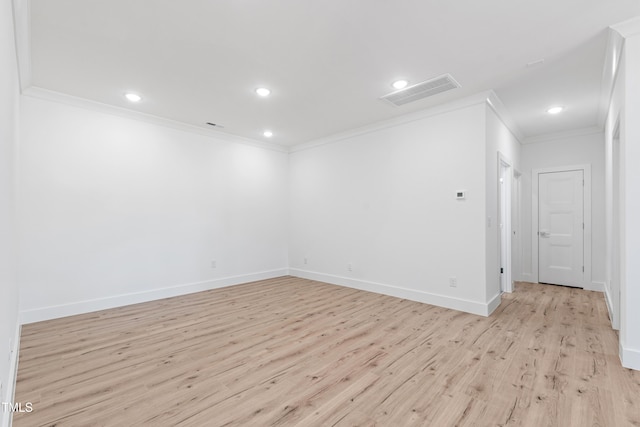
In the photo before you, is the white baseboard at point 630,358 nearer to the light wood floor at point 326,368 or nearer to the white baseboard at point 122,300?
the light wood floor at point 326,368

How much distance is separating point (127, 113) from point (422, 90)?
4.03 metres

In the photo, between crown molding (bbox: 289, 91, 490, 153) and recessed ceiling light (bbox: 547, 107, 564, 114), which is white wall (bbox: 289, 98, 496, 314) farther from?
recessed ceiling light (bbox: 547, 107, 564, 114)

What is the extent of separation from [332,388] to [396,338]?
1111 mm

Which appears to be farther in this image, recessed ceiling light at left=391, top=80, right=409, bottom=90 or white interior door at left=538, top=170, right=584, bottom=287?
white interior door at left=538, top=170, right=584, bottom=287

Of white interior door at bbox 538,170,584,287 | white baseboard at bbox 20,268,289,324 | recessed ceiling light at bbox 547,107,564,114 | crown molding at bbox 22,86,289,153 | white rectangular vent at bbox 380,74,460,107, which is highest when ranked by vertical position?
white rectangular vent at bbox 380,74,460,107

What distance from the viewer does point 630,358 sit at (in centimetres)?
239

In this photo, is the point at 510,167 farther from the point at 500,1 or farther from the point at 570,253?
the point at 500,1

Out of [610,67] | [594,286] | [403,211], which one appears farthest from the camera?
[594,286]

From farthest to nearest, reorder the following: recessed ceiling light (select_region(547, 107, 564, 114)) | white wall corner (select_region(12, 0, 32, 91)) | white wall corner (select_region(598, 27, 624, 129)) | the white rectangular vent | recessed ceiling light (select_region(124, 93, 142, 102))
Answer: recessed ceiling light (select_region(547, 107, 564, 114)) < recessed ceiling light (select_region(124, 93, 142, 102)) < the white rectangular vent < white wall corner (select_region(598, 27, 624, 129)) < white wall corner (select_region(12, 0, 32, 91))

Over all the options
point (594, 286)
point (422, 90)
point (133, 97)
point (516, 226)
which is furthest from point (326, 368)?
point (594, 286)

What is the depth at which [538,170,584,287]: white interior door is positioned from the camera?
525cm

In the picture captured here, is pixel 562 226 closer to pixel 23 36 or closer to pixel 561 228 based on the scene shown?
pixel 561 228

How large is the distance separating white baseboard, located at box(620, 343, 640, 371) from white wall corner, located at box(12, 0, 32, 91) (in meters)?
5.12

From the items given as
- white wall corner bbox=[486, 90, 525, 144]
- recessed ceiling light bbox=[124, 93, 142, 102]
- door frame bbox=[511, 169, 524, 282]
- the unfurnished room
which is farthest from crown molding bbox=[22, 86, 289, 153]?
door frame bbox=[511, 169, 524, 282]
